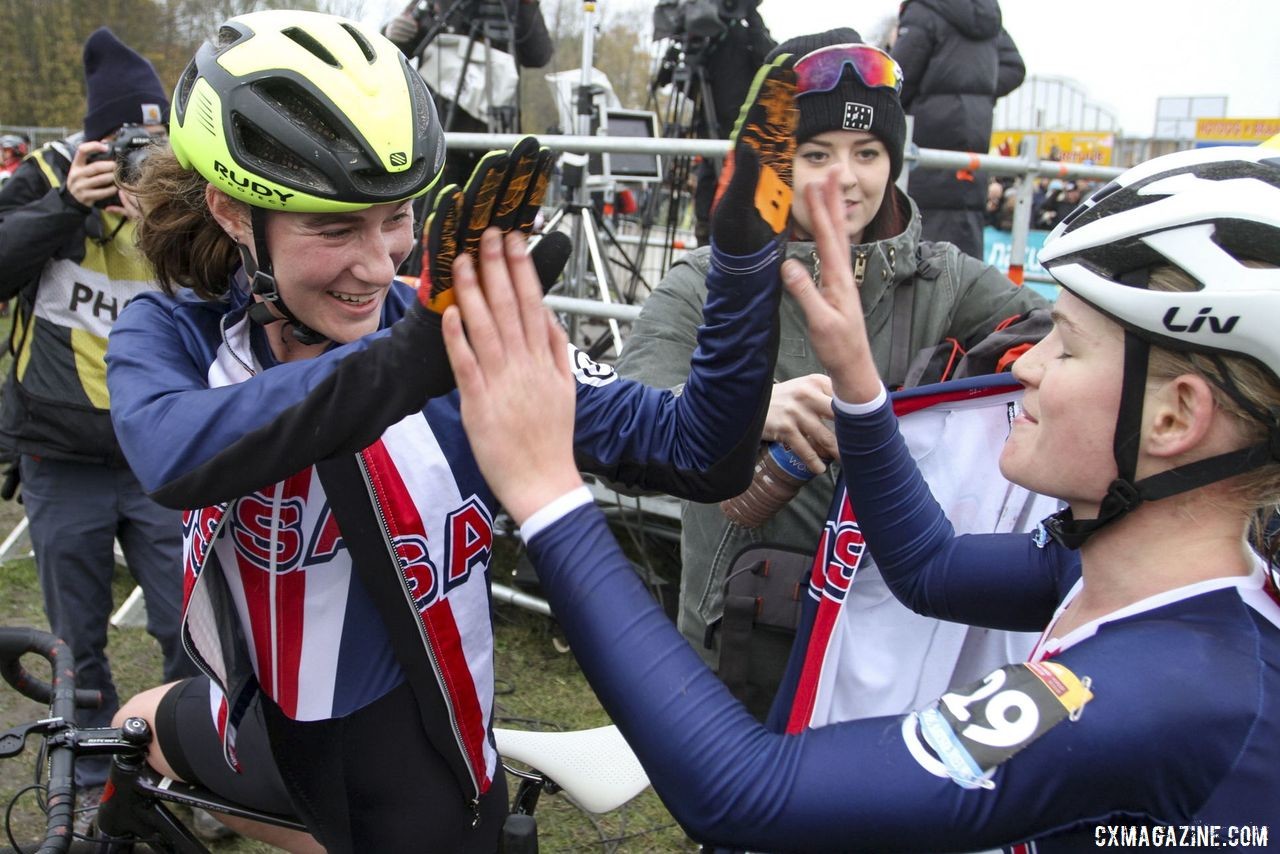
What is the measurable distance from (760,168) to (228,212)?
0.99m

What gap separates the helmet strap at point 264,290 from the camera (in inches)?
64.2

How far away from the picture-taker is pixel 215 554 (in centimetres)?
170

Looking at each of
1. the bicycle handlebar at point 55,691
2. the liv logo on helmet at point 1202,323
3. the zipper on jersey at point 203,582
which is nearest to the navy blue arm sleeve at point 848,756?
the liv logo on helmet at point 1202,323

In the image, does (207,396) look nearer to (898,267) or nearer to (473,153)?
(898,267)

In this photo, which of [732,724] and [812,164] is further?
[812,164]

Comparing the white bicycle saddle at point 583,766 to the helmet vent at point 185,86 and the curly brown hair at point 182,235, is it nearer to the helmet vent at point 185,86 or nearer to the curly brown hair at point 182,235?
the curly brown hair at point 182,235

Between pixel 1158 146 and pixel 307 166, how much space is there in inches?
1176

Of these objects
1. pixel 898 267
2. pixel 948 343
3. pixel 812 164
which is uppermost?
pixel 812 164

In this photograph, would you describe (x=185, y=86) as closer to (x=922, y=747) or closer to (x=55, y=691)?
(x=55, y=691)

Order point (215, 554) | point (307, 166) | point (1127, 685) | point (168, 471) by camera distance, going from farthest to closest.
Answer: point (215, 554) < point (307, 166) < point (168, 471) < point (1127, 685)

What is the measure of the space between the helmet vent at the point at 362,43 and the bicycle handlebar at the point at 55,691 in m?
1.37

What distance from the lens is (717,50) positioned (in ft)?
20.2

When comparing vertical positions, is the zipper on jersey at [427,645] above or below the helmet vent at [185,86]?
below

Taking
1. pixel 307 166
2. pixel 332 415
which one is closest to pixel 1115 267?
pixel 332 415
